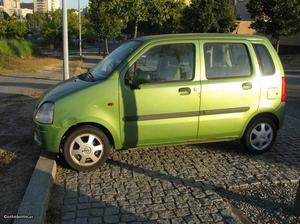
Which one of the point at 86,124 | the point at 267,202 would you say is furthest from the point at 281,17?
the point at 267,202

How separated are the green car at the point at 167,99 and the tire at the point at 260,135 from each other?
0.01m

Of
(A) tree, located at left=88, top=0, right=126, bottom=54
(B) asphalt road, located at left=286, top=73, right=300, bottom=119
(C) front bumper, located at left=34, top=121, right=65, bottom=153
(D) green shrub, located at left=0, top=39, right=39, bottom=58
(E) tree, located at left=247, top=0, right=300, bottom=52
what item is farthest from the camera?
(A) tree, located at left=88, top=0, right=126, bottom=54

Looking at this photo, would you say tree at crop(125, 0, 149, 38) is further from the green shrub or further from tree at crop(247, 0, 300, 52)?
tree at crop(247, 0, 300, 52)

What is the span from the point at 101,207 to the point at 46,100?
5.93 ft

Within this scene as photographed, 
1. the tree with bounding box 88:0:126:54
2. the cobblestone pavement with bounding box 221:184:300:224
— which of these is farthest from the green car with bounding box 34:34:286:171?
the tree with bounding box 88:0:126:54

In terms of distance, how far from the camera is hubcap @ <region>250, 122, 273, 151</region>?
21.1 feet

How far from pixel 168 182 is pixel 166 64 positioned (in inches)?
63.6

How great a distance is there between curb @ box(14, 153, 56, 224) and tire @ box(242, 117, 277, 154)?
9.30 feet

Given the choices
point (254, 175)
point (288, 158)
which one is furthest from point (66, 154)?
point (288, 158)

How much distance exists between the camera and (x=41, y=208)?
4223 millimetres

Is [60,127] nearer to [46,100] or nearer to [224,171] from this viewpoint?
[46,100]

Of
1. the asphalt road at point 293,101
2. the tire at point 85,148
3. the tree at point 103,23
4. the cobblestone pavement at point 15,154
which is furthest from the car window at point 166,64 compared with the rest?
the tree at point 103,23

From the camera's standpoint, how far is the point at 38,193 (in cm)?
459

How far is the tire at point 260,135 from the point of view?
21.0 feet
